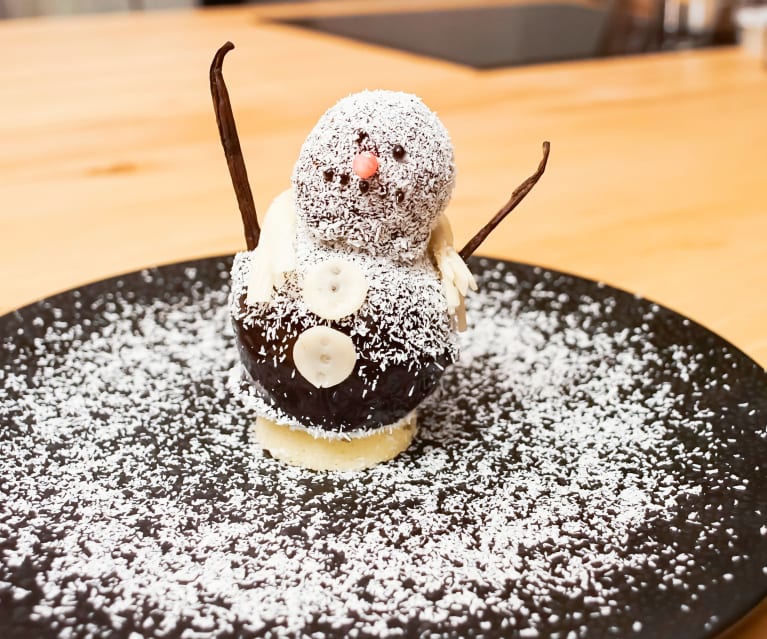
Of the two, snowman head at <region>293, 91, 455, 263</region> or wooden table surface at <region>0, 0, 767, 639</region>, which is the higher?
snowman head at <region>293, 91, 455, 263</region>

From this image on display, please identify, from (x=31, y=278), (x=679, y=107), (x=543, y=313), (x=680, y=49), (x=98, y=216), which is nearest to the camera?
(x=543, y=313)

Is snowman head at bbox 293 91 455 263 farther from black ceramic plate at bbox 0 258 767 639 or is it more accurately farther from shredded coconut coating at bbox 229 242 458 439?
black ceramic plate at bbox 0 258 767 639

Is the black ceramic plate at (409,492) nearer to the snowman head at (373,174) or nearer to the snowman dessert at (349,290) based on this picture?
the snowman dessert at (349,290)

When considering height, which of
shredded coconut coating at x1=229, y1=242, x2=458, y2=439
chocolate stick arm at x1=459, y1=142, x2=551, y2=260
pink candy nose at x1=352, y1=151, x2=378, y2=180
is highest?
pink candy nose at x1=352, y1=151, x2=378, y2=180

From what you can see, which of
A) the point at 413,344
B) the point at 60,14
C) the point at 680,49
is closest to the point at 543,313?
the point at 413,344

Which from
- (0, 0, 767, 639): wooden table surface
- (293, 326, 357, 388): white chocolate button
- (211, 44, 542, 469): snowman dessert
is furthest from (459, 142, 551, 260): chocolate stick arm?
(0, 0, 767, 639): wooden table surface

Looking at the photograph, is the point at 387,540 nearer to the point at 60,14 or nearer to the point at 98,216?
the point at 98,216
